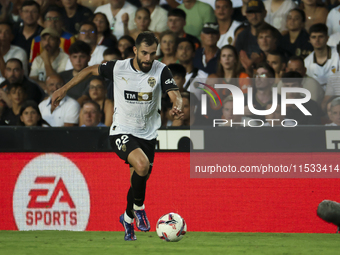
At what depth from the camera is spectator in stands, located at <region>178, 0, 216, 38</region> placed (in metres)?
7.68

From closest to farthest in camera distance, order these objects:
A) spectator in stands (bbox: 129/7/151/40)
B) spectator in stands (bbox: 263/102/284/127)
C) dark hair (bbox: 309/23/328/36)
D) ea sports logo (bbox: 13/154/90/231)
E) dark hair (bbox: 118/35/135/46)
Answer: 1. ea sports logo (bbox: 13/154/90/231)
2. spectator in stands (bbox: 263/102/284/127)
3. dark hair (bbox: 309/23/328/36)
4. dark hair (bbox: 118/35/135/46)
5. spectator in stands (bbox: 129/7/151/40)

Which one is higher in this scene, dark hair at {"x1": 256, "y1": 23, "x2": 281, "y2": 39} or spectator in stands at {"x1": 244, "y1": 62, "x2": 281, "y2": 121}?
dark hair at {"x1": 256, "y1": 23, "x2": 281, "y2": 39}

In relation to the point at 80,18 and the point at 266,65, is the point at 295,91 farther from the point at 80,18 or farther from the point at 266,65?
the point at 80,18

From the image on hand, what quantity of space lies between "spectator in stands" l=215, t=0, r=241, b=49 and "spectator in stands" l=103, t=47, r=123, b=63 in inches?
67.7

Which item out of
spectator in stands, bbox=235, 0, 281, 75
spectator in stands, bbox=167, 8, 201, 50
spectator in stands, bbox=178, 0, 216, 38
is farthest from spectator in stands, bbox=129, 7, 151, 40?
spectator in stands, bbox=235, 0, 281, 75

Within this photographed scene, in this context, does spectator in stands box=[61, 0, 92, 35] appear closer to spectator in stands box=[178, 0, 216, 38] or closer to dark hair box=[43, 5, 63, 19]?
dark hair box=[43, 5, 63, 19]

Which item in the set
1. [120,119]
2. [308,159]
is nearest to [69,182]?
[120,119]

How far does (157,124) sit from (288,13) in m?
3.76

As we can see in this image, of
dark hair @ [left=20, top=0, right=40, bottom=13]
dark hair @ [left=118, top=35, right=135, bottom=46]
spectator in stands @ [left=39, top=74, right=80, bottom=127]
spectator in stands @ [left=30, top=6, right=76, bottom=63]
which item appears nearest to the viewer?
spectator in stands @ [left=39, top=74, right=80, bottom=127]

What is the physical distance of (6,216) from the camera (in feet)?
20.1

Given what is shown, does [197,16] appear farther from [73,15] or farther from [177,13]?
[73,15]

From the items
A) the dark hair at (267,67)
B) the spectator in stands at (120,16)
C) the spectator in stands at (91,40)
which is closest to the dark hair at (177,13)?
the spectator in stands at (120,16)

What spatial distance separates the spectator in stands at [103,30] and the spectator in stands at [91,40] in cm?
7

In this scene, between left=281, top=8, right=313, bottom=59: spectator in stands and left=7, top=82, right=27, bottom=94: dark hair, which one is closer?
left=281, top=8, right=313, bottom=59: spectator in stands
